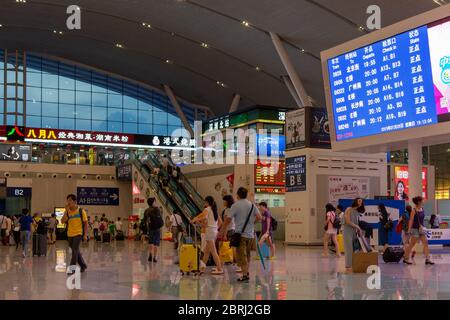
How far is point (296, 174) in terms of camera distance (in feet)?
87.3

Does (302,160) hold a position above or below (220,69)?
below

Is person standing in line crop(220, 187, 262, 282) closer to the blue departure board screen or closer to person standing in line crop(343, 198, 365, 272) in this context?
person standing in line crop(343, 198, 365, 272)

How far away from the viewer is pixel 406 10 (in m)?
30.6

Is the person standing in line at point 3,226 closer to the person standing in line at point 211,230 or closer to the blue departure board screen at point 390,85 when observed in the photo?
the blue departure board screen at point 390,85

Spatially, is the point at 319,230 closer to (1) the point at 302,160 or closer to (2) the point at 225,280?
(1) the point at 302,160

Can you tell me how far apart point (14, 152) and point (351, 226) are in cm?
3108

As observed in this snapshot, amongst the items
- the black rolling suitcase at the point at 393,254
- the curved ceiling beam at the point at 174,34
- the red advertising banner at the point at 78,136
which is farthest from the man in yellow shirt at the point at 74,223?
the red advertising banner at the point at 78,136

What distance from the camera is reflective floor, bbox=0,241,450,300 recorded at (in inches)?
358

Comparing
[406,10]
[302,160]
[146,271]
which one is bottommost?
[146,271]

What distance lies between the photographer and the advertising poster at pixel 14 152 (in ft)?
130

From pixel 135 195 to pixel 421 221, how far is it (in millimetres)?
25151

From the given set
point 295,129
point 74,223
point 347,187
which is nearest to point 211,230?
point 74,223

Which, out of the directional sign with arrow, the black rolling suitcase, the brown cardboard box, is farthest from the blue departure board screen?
the directional sign with arrow
